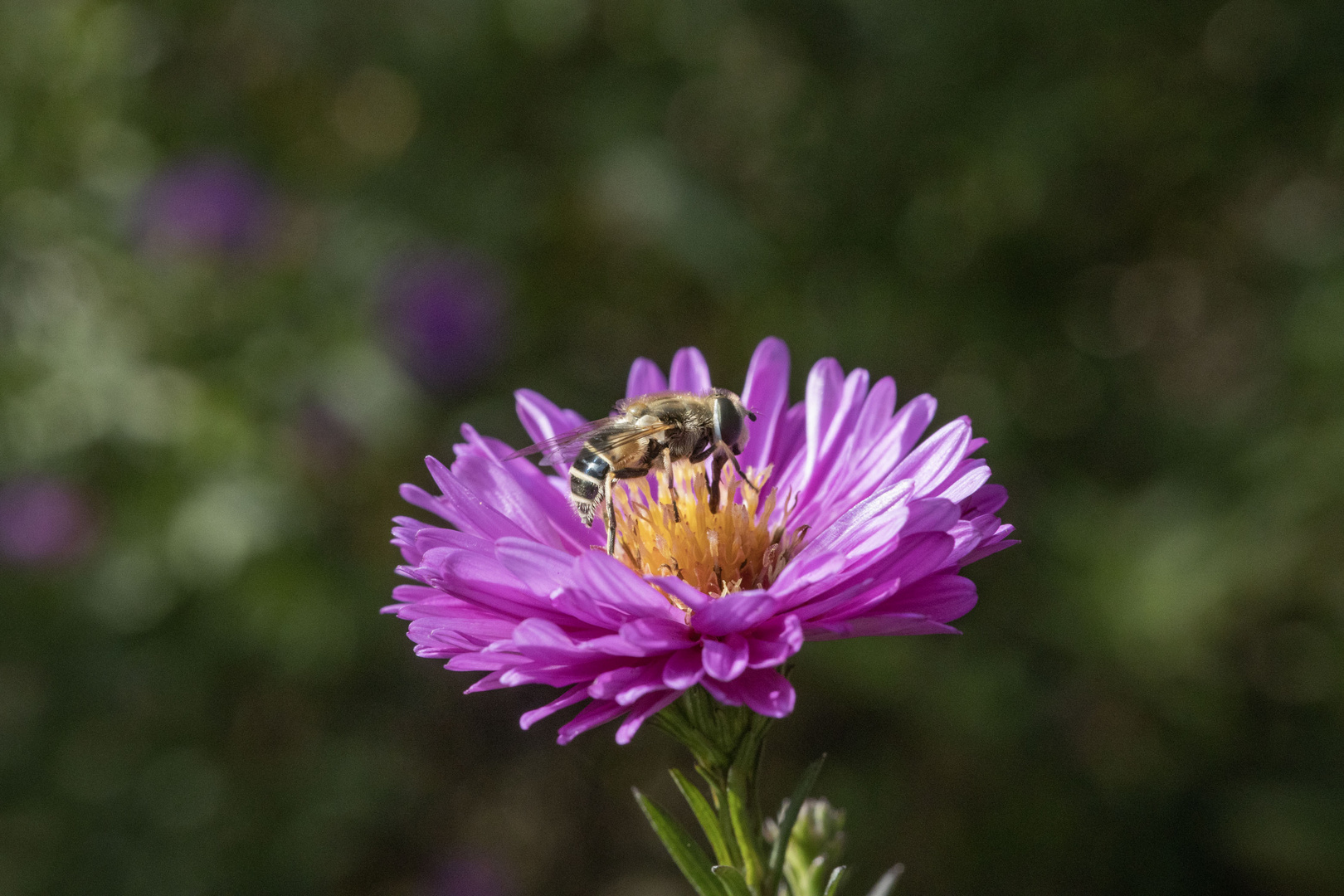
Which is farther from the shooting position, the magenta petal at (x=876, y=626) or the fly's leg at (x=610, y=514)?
the fly's leg at (x=610, y=514)

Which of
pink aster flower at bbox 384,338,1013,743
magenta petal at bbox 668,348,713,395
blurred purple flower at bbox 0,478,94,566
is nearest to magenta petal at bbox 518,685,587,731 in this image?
pink aster flower at bbox 384,338,1013,743

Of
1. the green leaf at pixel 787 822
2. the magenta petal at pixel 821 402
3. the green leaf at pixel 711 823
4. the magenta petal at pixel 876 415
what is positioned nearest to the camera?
the green leaf at pixel 787 822

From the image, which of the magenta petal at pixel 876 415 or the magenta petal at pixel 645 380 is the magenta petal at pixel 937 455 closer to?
the magenta petal at pixel 876 415

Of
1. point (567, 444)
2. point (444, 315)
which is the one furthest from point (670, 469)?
point (444, 315)

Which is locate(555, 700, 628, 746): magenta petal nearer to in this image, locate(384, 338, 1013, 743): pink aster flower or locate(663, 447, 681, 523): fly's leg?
locate(384, 338, 1013, 743): pink aster flower

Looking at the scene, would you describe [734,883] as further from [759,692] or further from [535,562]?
[535,562]

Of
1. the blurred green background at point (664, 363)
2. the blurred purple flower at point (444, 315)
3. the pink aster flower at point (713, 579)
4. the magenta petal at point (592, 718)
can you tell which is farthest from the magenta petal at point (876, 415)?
the blurred purple flower at point (444, 315)

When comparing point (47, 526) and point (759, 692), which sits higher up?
point (47, 526)
